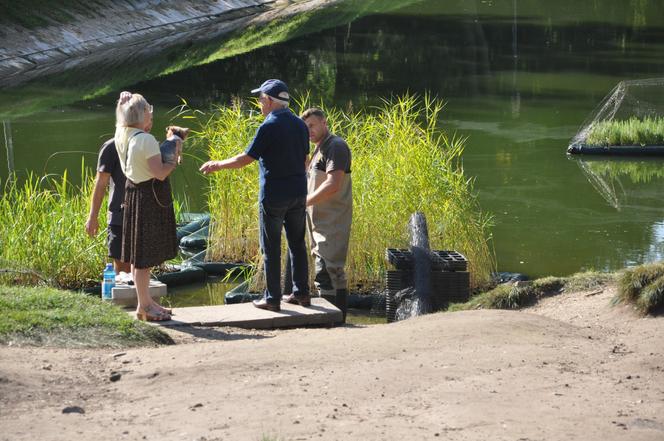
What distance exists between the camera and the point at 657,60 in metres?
28.5

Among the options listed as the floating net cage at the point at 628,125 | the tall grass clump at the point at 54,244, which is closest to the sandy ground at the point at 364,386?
the tall grass clump at the point at 54,244

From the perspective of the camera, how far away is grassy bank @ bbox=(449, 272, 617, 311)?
939 cm

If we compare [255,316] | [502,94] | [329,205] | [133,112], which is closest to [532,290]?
[329,205]

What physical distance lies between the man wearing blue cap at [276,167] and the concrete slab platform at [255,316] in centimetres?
20

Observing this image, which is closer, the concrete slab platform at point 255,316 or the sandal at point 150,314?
the sandal at point 150,314

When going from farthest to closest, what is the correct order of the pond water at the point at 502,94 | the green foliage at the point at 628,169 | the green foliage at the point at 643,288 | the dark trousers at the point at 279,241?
the green foliage at the point at 628,169 → the pond water at the point at 502,94 → the dark trousers at the point at 279,241 → the green foliage at the point at 643,288

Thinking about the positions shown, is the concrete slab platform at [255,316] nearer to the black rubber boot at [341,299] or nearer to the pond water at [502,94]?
the black rubber boot at [341,299]

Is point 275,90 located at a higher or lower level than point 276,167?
higher

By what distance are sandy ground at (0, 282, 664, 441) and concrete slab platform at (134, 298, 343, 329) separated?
0.67 metres

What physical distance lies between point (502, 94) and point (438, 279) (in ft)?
51.2

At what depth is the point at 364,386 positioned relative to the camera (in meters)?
6.15

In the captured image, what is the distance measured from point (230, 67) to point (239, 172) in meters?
16.2

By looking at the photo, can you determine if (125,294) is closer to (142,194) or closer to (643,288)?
(142,194)

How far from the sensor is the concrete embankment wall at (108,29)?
2602 centimetres
